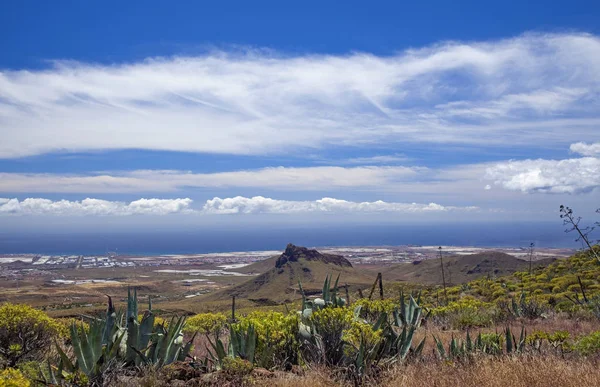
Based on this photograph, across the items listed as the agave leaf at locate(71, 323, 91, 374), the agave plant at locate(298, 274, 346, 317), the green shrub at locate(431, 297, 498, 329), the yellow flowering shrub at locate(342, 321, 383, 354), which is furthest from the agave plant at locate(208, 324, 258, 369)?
the green shrub at locate(431, 297, 498, 329)

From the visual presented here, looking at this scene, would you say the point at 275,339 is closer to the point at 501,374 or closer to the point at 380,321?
the point at 380,321

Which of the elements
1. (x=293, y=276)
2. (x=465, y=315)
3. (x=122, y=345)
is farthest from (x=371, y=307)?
(x=293, y=276)

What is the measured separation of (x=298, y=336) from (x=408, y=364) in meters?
1.63

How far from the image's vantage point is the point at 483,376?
5562mm

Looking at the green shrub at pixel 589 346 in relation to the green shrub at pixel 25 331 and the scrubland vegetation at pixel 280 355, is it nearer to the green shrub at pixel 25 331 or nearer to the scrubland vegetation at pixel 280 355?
the scrubland vegetation at pixel 280 355

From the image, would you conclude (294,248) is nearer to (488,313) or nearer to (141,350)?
(488,313)

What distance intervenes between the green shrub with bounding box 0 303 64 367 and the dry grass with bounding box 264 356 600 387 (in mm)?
4304

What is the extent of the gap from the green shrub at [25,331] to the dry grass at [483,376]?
430 centimetres

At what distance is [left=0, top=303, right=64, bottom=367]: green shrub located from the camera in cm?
743

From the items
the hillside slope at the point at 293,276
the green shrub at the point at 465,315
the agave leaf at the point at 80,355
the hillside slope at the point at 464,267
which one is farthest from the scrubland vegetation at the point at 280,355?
the hillside slope at the point at 464,267

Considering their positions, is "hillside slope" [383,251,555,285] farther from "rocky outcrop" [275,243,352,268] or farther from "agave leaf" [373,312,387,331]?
"agave leaf" [373,312,387,331]

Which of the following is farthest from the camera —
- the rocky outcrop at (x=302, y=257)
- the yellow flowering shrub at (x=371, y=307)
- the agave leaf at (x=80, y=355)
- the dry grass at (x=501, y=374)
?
the rocky outcrop at (x=302, y=257)

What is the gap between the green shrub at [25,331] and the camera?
7.43m

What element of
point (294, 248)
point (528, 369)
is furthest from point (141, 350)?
point (294, 248)
